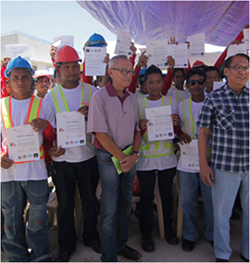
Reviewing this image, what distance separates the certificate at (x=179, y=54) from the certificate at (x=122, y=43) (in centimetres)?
66

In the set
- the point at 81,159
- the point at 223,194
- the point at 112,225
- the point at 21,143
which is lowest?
the point at 112,225

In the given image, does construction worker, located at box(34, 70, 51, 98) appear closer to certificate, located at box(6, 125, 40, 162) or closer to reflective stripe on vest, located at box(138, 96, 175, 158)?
certificate, located at box(6, 125, 40, 162)

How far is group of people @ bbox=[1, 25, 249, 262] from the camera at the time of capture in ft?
7.64

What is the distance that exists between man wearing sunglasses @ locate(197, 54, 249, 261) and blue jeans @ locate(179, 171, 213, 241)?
350mm

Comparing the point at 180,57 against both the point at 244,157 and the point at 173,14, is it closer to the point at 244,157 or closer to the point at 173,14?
the point at 173,14

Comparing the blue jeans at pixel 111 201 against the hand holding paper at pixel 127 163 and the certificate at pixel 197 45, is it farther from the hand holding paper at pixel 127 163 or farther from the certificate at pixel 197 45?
the certificate at pixel 197 45

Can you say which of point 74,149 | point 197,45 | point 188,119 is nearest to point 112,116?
point 74,149

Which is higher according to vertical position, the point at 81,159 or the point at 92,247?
the point at 81,159

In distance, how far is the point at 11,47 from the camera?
3.45 m

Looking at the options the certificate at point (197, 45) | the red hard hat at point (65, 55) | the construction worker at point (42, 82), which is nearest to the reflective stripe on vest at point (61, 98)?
the red hard hat at point (65, 55)

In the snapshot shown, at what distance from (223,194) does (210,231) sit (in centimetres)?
89

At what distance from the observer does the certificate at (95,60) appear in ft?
9.54

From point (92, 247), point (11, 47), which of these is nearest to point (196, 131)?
point (92, 247)

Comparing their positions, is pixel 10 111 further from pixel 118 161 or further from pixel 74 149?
pixel 118 161
